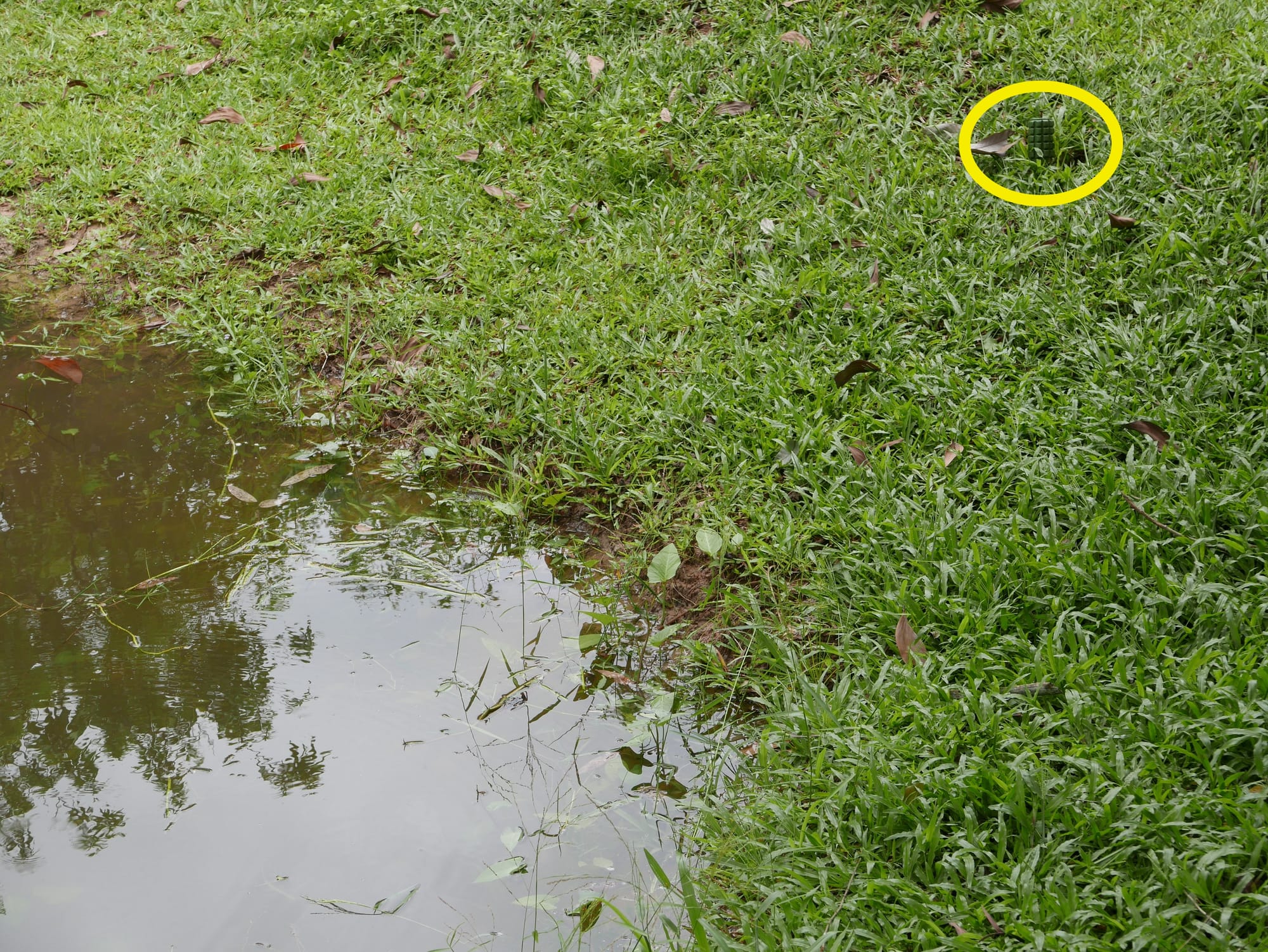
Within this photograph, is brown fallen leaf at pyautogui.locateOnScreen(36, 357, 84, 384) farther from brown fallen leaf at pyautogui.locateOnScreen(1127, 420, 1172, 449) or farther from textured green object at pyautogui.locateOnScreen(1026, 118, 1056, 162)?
textured green object at pyautogui.locateOnScreen(1026, 118, 1056, 162)

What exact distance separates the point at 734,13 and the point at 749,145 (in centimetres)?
98

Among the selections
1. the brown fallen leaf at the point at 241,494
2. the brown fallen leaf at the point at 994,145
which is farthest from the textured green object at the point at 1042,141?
the brown fallen leaf at the point at 241,494

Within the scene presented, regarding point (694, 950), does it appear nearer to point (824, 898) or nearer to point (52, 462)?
point (824, 898)

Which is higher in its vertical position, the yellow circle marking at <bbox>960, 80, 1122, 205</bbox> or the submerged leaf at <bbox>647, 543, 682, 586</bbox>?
the yellow circle marking at <bbox>960, 80, 1122, 205</bbox>

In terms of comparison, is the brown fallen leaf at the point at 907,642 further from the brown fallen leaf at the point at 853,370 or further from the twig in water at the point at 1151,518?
the brown fallen leaf at the point at 853,370

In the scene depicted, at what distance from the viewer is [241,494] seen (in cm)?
306

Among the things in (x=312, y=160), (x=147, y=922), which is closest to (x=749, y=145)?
(x=312, y=160)

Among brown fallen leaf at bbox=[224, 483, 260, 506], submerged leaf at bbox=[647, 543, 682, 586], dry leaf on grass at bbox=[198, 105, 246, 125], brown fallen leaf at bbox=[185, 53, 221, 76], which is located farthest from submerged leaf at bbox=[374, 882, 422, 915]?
brown fallen leaf at bbox=[185, 53, 221, 76]

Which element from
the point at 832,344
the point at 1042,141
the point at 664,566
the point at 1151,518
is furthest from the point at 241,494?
the point at 1042,141

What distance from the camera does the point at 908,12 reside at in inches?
172

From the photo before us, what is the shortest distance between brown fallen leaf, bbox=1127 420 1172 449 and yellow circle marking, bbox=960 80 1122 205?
112 cm

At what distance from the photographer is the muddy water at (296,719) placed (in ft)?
6.25

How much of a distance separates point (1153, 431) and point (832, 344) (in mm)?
997

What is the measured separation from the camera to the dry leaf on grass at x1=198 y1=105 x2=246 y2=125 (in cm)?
481
